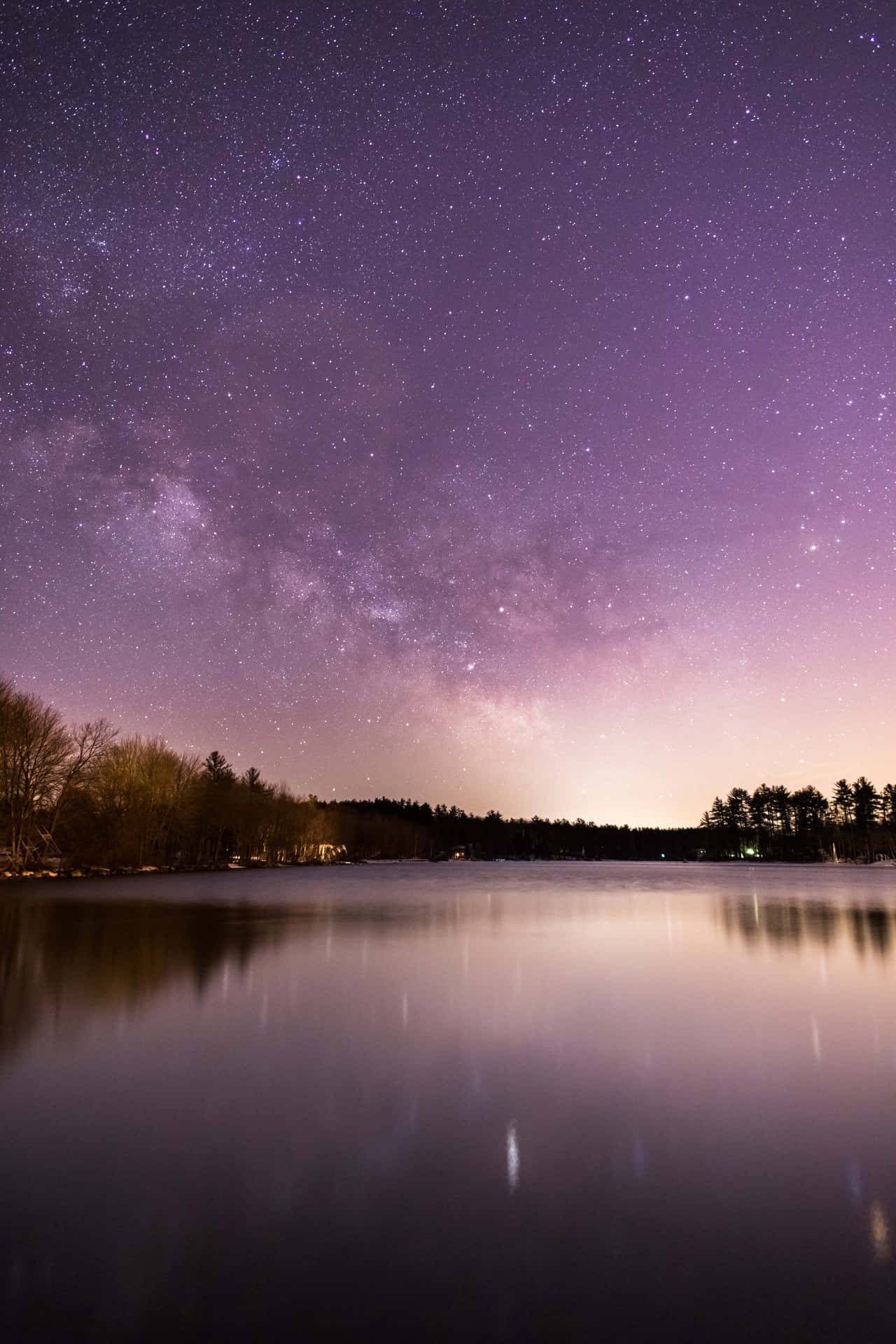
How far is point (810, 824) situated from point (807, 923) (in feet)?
461

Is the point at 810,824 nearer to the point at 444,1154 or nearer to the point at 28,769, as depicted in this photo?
the point at 28,769

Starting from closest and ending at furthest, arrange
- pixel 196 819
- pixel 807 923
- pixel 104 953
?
pixel 104 953 < pixel 807 923 < pixel 196 819

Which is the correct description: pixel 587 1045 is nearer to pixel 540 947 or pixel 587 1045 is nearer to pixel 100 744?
pixel 540 947

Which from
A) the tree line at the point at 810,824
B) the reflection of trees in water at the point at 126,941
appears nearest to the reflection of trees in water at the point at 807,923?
the reflection of trees in water at the point at 126,941

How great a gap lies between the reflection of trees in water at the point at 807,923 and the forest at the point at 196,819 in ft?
165

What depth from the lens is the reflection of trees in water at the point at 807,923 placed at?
18984 millimetres

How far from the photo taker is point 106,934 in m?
18.6

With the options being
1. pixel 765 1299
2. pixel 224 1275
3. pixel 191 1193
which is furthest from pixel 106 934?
pixel 765 1299

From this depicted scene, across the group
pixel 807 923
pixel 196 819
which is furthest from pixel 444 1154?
pixel 196 819

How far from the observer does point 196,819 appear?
91000 mm

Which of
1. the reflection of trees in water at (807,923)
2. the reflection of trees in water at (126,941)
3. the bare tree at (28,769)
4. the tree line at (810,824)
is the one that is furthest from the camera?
the tree line at (810,824)

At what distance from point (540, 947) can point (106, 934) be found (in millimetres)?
11107

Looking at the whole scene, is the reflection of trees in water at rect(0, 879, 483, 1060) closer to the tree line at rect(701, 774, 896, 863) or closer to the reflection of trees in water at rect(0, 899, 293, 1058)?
the reflection of trees in water at rect(0, 899, 293, 1058)

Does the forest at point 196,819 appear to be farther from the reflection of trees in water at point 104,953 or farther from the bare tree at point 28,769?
the reflection of trees in water at point 104,953
